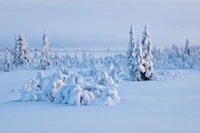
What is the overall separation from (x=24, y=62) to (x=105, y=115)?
2251 inches

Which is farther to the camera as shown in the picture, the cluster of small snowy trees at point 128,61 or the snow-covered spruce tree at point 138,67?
the cluster of small snowy trees at point 128,61

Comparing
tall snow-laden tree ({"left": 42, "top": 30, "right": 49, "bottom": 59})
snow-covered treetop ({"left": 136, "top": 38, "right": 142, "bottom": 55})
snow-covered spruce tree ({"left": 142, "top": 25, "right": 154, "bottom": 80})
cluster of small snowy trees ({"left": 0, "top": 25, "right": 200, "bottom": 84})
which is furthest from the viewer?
tall snow-laden tree ({"left": 42, "top": 30, "right": 49, "bottom": 59})

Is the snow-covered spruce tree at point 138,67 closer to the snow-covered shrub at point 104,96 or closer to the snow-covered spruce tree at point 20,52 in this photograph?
the snow-covered shrub at point 104,96

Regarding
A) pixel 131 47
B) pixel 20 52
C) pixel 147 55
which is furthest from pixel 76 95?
pixel 20 52

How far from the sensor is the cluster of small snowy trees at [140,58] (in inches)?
1410

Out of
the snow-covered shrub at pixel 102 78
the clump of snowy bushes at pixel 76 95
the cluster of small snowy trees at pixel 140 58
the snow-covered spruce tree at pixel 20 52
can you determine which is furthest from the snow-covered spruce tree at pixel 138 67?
the snow-covered spruce tree at pixel 20 52

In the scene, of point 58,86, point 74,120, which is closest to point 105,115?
point 74,120

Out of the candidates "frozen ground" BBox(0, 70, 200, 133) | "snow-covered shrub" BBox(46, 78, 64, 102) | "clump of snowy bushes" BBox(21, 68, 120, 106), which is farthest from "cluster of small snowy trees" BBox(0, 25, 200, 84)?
"frozen ground" BBox(0, 70, 200, 133)

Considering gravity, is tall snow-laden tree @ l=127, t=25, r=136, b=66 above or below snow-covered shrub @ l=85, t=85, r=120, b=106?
above

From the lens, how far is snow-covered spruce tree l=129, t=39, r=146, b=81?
35562mm

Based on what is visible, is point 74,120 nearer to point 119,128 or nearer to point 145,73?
point 119,128

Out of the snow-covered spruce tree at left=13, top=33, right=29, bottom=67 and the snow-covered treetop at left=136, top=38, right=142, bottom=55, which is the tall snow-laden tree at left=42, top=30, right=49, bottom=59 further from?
the snow-covered treetop at left=136, top=38, right=142, bottom=55

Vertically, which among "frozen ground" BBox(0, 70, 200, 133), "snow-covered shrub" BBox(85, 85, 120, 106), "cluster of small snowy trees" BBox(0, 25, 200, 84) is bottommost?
"frozen ground" BBox(0, 70, 200, 133)

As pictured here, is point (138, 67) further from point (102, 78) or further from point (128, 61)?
point (102, 78)
